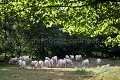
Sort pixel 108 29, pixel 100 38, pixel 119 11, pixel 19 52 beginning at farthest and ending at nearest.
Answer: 1. pixel 100 38
2. pixel 19 52
3. pixel 108 29
4. pixel 119 11

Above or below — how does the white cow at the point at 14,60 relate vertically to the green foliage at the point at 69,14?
below

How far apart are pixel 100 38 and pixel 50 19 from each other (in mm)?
22922

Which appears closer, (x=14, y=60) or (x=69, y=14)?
(x=69, y=14)

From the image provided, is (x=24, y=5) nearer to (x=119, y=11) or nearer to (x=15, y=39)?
(x=119, y=11)

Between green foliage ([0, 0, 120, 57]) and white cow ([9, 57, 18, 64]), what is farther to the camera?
white cow ([9, 57, 18, 64])

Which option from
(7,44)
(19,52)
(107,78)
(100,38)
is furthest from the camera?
(100,38)

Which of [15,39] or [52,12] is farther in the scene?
[15,39]

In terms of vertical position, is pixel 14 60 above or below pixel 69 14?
below

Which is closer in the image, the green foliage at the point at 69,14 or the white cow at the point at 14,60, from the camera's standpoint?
the green foliage at the point at 69,14

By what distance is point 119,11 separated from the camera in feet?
18.7

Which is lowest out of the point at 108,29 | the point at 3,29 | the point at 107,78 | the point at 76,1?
the point at 107,78

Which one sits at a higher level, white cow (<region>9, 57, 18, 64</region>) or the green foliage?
the green foliage

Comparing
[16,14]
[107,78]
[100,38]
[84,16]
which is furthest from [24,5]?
[100,38]

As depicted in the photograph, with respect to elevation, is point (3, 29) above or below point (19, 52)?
above
